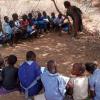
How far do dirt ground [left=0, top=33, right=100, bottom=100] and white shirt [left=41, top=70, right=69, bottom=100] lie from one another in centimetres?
268

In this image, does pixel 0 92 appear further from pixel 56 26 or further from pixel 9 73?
pixel 56 26

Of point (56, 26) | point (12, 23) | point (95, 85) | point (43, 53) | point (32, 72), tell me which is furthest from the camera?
point (56, 26)

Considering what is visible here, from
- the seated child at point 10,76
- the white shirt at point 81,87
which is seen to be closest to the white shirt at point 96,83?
the white shirt at point 81,87

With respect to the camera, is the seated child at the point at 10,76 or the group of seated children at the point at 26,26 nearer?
the seated child at the point at 10,76

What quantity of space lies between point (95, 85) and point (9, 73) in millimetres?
1545

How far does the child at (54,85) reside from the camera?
5.88 m

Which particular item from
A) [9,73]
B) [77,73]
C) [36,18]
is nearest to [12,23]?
[36,18]

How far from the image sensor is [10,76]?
21.2ft

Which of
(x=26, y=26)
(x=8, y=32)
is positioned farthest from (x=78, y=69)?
(x=26, y=26)

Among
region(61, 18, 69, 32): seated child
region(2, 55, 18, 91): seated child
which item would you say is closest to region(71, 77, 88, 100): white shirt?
region(2, 55, 18, 91): seated child

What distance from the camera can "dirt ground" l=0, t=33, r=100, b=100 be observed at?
9398 millimetres

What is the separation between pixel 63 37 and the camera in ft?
37.4

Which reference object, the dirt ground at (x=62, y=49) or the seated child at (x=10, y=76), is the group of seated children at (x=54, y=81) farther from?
the dirt ground at (x=62, y=49)

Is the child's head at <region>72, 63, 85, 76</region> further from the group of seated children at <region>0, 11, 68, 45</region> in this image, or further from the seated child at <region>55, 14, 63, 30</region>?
the seated child at <region>55, 14, 63, 30</region>
